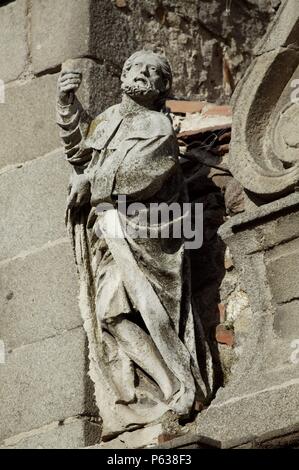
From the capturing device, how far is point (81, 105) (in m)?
8.98

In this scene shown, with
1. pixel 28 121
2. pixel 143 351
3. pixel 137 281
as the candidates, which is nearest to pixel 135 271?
pixel 137 281

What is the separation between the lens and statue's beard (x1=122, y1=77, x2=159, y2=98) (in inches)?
340

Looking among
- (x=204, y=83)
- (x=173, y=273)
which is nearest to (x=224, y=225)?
(x=173, y=273)

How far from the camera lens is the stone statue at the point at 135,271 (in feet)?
27.5

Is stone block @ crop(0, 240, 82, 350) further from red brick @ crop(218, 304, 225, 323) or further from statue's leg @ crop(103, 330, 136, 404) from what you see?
red brick @ crop(218, 304, 225, 323)

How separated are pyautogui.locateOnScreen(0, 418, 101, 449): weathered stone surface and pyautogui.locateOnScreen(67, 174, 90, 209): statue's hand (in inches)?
36.8
